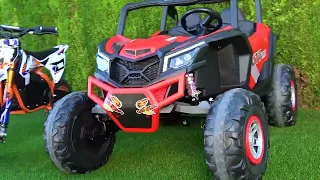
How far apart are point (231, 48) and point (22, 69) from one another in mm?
2407

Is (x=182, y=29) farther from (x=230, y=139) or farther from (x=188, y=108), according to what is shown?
(x=230, y=139)

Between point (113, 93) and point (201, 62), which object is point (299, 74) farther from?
point (113, 93)

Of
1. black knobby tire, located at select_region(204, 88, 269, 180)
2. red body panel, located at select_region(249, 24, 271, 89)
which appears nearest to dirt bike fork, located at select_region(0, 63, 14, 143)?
black knobby tire, located at select_region(204, 88, 269, 180)

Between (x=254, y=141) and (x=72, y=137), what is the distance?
4.55ft

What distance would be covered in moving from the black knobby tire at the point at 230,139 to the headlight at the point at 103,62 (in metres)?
0.88

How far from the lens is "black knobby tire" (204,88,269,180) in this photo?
9.99 feet

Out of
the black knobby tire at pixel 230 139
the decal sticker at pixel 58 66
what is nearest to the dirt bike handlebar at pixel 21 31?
the decal sticker at pixel 58 66

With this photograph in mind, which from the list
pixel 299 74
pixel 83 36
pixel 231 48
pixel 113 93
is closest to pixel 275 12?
pixel 299 74

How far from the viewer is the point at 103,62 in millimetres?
3676

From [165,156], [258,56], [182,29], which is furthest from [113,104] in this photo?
[258,56]

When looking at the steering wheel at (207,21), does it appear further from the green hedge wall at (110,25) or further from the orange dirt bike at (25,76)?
the green hedge wall at (110,25)

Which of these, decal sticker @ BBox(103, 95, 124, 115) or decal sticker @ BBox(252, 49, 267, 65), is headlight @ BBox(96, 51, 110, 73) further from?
decal sticker @ BBox(252, 49, 267, 65)

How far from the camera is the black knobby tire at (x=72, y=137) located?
3703 mm

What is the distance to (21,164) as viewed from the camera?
439 cm
